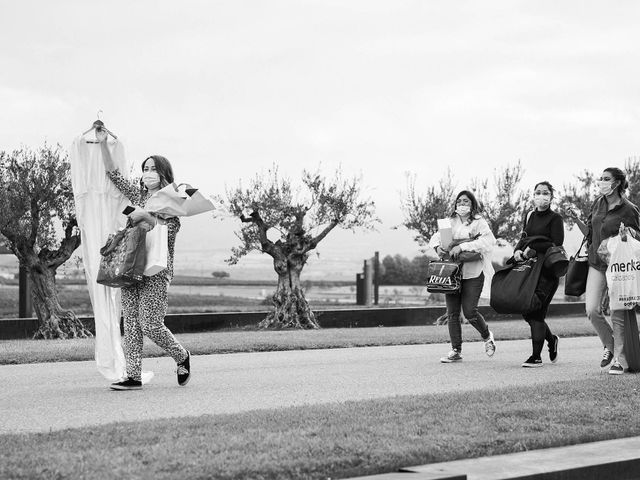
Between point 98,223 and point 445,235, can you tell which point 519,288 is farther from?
point 98,223

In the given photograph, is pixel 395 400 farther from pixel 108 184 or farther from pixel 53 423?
pixel 108 184

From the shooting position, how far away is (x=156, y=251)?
889cm

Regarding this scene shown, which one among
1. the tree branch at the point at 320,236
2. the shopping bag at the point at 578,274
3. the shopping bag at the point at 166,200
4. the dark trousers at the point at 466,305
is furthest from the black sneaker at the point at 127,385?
the tree branch at the point at 320,236

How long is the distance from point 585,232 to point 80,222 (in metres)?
5.11

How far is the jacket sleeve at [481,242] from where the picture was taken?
11.8 metres

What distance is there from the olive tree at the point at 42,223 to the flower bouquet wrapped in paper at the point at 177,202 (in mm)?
13486

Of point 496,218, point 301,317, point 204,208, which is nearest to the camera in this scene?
point 204,208

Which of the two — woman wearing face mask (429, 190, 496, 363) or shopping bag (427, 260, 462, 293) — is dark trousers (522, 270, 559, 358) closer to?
woman wearing face mask (429, 190, 496, 363)

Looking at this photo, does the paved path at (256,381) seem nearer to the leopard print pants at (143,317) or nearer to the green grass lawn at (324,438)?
the leopard print pants at (143,317)

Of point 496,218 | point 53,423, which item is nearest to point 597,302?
point 53,423

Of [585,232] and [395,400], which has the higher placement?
[585,232]

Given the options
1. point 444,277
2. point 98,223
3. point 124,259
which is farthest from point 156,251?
point 444,277

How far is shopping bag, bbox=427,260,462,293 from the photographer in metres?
11.8

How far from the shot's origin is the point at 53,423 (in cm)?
732
